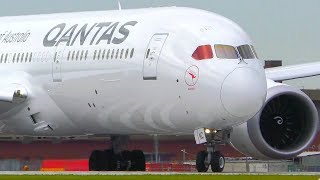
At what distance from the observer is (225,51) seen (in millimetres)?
37312

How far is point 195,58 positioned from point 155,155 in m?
11.9

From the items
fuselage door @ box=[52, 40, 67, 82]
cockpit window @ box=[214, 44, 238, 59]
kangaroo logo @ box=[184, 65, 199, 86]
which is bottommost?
kangaroo logo @ box=[184, 65, 199, 86]

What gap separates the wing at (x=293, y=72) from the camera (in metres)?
43.8

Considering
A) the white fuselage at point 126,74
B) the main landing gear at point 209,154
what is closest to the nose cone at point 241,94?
the white fuselage at point 126,74

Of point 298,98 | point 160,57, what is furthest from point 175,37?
point 298,98

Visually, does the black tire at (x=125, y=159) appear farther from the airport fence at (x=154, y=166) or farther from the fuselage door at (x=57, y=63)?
the airport fence at (x=154, y=166)

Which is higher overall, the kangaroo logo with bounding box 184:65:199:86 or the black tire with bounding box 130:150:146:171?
the kangaroo logo with bounding box 184:65:199:86

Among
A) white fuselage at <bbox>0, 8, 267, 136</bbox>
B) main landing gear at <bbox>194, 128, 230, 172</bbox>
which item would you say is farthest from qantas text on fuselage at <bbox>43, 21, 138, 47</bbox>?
main landing gear at <bbox>194, 128, 230, 172</bbox>

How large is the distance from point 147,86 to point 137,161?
15.0ft

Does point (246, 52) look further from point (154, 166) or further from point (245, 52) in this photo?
point (154, 166)

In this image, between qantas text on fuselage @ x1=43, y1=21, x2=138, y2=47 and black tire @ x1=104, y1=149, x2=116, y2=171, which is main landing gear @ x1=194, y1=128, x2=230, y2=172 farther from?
black tire @ x1=104, y1=149, x2=116, y2=171

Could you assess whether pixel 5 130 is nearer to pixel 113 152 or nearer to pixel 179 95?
pixel 113 152

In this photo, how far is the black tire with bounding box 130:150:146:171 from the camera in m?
42.4

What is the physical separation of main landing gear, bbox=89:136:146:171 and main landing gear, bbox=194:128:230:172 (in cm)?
537
